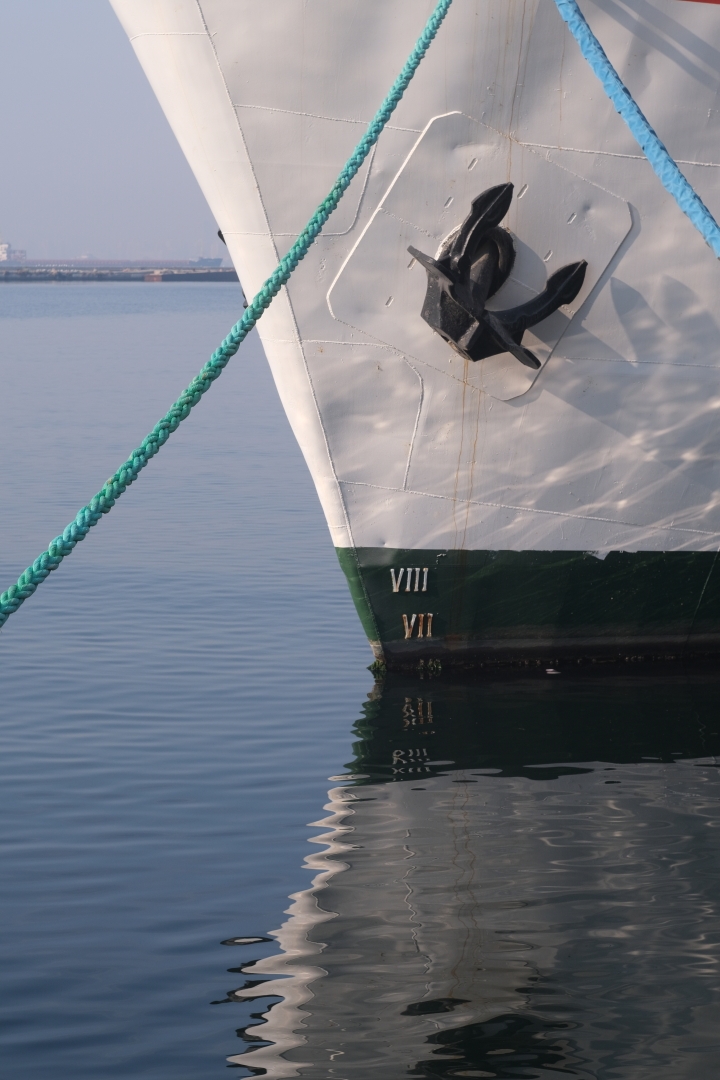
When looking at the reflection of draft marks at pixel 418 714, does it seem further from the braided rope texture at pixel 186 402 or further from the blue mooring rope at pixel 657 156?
the blue mooring rope at pixel 657 156

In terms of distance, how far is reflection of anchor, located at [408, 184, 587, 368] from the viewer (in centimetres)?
568

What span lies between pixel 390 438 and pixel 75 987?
3.05 metres

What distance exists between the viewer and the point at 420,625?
6.62 metres

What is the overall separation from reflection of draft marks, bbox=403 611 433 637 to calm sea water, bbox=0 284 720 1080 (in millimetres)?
247

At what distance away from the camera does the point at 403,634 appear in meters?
6.64

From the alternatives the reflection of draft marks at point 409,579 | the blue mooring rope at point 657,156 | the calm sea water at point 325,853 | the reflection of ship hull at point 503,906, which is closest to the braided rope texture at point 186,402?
the blue mooring rope at point 657,156

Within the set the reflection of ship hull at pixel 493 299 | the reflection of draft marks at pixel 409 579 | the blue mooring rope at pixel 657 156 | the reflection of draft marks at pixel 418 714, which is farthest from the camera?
the reflection of draft marks at pixel 409 579

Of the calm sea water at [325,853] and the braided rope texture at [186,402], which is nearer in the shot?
the braided rope texture at [186,402]

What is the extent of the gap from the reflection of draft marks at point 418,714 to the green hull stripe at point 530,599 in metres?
0.36

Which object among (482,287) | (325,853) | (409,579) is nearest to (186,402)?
(325,853)

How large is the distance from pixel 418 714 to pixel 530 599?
82cm

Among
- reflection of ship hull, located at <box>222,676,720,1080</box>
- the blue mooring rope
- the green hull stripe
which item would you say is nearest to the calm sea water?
reflection of ship hull, located at <box>222,676,720,1080</box>

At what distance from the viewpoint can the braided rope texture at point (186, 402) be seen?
3.28 m

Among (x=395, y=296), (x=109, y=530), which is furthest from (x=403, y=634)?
(x=109, y=530)
